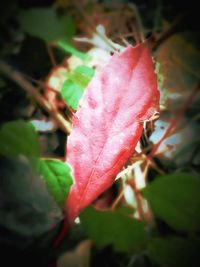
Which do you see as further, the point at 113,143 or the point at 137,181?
the point at 137,181

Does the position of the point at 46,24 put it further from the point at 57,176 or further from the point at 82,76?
the point at 57,176

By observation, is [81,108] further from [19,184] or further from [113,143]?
[19,184]

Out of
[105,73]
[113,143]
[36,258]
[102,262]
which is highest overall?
[105,73]

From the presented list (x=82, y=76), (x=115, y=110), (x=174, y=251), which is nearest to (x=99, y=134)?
(x=115, y=110)

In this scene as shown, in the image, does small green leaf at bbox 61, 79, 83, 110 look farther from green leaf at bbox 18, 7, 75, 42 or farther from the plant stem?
the plant stem

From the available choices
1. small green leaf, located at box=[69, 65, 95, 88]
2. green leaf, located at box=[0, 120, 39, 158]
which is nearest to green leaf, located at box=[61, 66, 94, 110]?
small green leaf, located at box=[69, 65, 95, 88]

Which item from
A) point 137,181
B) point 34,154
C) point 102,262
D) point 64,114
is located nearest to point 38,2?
point 64,114
